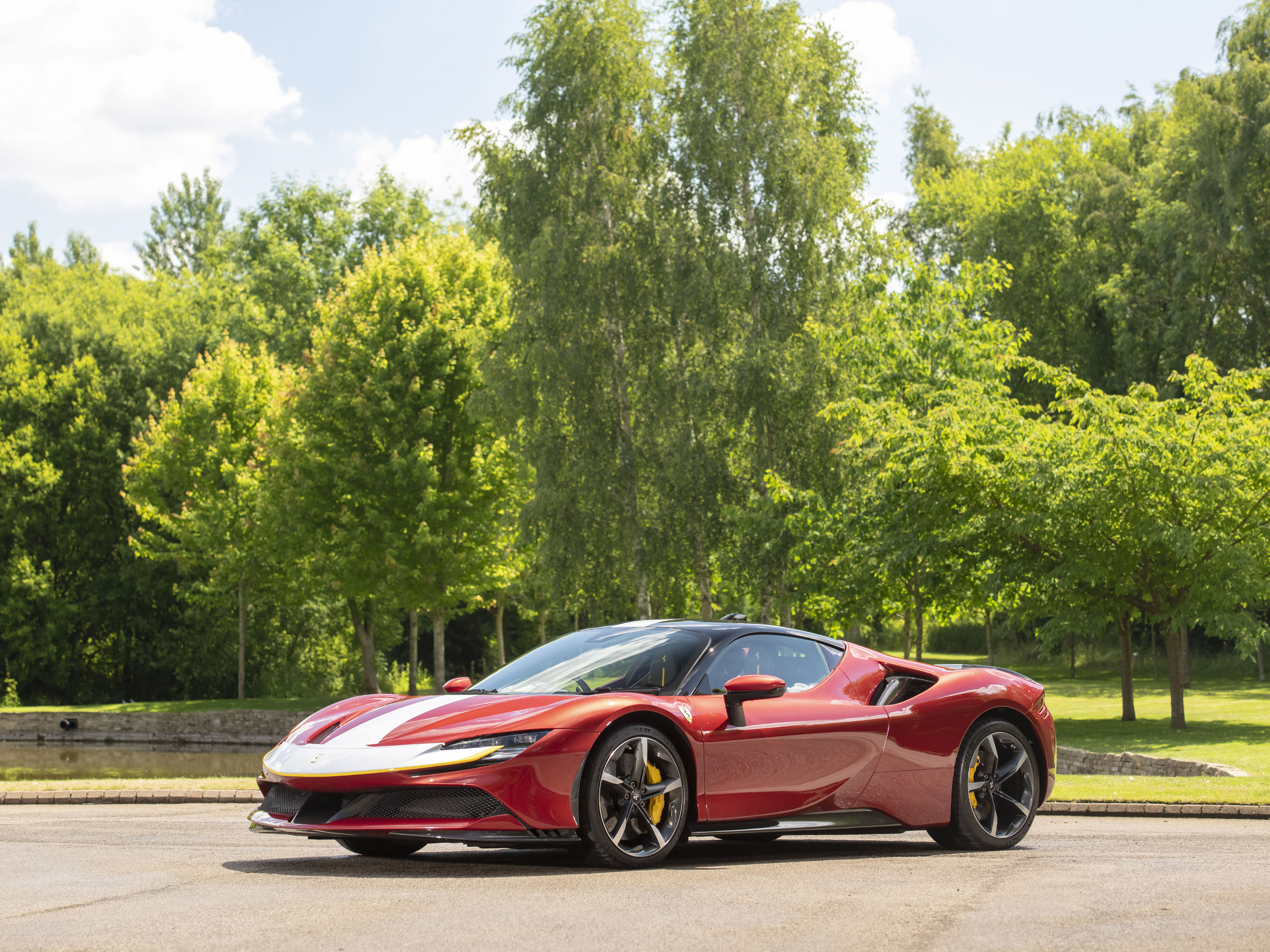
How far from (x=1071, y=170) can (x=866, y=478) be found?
2524cm

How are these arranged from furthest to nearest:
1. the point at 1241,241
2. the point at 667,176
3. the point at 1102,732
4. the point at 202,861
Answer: the point at 1241,241 < the point at 667,176 < the point at 1102,732 < the point at 202,861

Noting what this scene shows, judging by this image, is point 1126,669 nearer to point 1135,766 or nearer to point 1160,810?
point 1135,766

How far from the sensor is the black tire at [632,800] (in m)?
6.74

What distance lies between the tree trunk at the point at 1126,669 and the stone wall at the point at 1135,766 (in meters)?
5.27

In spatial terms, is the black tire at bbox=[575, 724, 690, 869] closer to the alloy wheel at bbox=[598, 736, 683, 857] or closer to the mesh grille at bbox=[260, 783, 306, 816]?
the alloy wheel at bbox=[598, 736, 683, 857]

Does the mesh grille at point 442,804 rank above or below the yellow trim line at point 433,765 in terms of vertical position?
below

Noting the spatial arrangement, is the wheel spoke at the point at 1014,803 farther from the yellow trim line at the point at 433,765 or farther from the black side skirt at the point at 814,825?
the yellow trim line at the point at 433,765

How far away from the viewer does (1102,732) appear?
24.7m

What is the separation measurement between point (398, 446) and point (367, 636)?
9.37m

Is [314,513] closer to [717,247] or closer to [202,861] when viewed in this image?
[717,247]

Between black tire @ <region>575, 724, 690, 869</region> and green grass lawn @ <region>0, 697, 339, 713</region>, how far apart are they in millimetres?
31406

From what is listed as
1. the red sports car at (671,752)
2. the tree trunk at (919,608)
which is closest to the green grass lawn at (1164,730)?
the tree trunk at (919,608)

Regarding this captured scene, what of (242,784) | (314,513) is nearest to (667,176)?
(314,513)

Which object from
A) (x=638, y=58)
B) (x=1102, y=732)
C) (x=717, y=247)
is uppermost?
(x=638, y=58)
